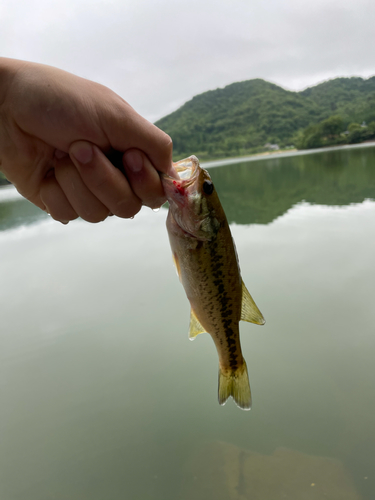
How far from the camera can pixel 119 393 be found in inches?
139

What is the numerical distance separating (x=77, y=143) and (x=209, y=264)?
3.09 ft

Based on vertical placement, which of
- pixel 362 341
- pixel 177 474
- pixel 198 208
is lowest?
pixel 177 474

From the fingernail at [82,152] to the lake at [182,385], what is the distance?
2.57 metres

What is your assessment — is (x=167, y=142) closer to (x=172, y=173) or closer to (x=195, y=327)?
(x=172, y=173)

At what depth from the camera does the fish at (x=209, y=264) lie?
1.68 metres

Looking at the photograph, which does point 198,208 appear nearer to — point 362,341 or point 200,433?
point 200,433

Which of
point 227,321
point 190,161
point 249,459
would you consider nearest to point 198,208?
point 190,161

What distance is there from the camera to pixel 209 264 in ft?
5.92

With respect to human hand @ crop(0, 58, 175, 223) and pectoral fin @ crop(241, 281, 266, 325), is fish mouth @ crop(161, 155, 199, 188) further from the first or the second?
pectoral fin @ crop(241, 281, 266, 325)

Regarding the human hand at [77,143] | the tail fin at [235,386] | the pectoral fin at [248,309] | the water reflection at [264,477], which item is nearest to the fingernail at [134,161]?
the human hand at [77,143]

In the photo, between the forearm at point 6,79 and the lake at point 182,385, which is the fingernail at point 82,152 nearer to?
the forearm at point 6,79

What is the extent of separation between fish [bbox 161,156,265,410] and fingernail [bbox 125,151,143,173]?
0.52ft

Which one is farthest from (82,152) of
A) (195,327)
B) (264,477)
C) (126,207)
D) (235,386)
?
(264,477)

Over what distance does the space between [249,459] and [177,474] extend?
24.2 inches
